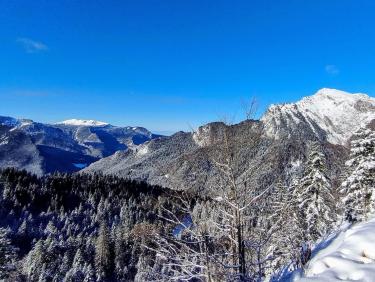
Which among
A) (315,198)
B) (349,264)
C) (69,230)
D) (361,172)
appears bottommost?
(69,230)

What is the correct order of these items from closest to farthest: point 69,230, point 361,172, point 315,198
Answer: point 361,172 < point 315,198 < point 69,230

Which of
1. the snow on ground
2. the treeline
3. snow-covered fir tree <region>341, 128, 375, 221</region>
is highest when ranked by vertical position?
snow-covered fir tree <region>341, 128, 375, 221</region>

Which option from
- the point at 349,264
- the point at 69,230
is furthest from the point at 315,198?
the point at 69,230

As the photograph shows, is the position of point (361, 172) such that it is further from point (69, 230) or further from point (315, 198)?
point (69, 230)

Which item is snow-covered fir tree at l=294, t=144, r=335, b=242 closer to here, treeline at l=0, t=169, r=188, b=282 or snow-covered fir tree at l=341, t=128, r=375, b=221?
snow-covered fir tree at l=341, t=128, r=375, b=221

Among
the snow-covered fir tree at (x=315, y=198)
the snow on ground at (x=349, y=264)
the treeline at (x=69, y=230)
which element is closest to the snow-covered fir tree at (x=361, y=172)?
the snow-covered fir tree at (x=315, y=198)

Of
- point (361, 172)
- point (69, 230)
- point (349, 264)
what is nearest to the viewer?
point (349, 264)

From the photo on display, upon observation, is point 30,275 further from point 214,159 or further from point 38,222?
point 214,159

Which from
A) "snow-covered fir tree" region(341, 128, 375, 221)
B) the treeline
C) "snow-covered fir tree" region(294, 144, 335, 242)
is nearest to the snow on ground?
"snow-covered fir tree" region(341, 128, 375, 221)

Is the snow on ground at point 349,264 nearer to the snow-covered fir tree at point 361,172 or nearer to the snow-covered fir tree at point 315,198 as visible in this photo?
the snow-covered fir tree at point 361,172
